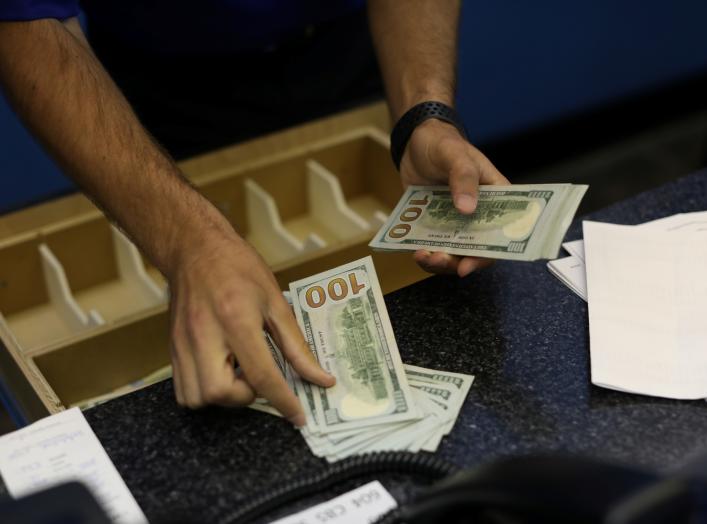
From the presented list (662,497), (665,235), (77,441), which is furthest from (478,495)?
(665,235)

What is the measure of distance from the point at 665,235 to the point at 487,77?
6.40ft

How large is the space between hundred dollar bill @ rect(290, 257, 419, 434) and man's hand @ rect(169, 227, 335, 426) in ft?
0.10

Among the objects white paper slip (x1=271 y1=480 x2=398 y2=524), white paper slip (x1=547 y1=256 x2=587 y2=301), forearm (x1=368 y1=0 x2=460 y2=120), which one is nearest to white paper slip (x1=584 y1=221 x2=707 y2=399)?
white paper slip (x1=547 y1=256 x2=587 y2=301)

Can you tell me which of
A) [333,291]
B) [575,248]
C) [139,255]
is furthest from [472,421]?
[139,255]

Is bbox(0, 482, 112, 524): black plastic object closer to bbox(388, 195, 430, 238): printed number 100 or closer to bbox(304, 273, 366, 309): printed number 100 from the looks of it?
bbox(304, 273, 366, 309): printed number 100

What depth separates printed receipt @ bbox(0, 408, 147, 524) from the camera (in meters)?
0.78

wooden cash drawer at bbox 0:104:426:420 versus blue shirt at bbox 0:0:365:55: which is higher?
blue shirt at bbox 0:0:365:55

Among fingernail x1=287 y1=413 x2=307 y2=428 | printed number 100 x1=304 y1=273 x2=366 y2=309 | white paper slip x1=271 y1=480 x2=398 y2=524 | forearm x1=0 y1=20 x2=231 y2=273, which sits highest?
forearm x1=0 y1=20 x2=231 y2=273

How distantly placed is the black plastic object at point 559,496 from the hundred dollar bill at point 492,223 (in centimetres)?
43

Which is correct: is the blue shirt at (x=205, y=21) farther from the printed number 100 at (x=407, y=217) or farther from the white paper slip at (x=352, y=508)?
the white paper slip at (x=352, y=508)

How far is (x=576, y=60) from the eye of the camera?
308 centimetres

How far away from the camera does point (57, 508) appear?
0.54 meters

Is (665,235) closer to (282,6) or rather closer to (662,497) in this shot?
(662,497)

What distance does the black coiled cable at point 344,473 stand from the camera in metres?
0.74
